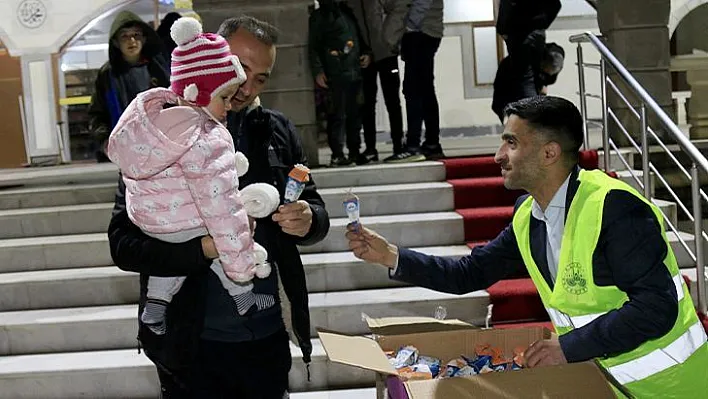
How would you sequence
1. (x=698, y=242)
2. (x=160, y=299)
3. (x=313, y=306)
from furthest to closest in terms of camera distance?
(x=313, y=306) → (x=698, y=242) → (x=160, y=299)

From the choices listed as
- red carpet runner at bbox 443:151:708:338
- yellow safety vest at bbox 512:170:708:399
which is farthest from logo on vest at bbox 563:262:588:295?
red carpet runner at bbox 443:151:708:338

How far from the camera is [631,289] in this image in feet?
5.40

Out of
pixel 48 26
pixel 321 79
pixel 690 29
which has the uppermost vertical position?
pixel 48 26

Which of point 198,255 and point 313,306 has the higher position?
point 198,255

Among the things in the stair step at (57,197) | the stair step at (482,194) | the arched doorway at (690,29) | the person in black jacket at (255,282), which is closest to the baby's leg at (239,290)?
the person in black jacket at (255,282)

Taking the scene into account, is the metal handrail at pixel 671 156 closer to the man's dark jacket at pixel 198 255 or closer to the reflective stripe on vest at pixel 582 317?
the reflective stripe on vest at pixel 582 317

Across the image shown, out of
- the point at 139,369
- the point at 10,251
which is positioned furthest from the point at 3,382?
the point at 10,251

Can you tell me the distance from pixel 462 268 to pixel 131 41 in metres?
3.34

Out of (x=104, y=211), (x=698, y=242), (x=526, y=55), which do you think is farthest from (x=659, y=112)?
(x=104, y=211)

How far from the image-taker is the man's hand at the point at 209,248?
1.58 meters

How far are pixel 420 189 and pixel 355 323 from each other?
125 cm

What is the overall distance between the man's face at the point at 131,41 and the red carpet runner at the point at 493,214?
214cm

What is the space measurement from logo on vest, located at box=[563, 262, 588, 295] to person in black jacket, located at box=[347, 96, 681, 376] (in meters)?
0.02

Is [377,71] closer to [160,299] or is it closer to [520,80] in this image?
[520,80]
